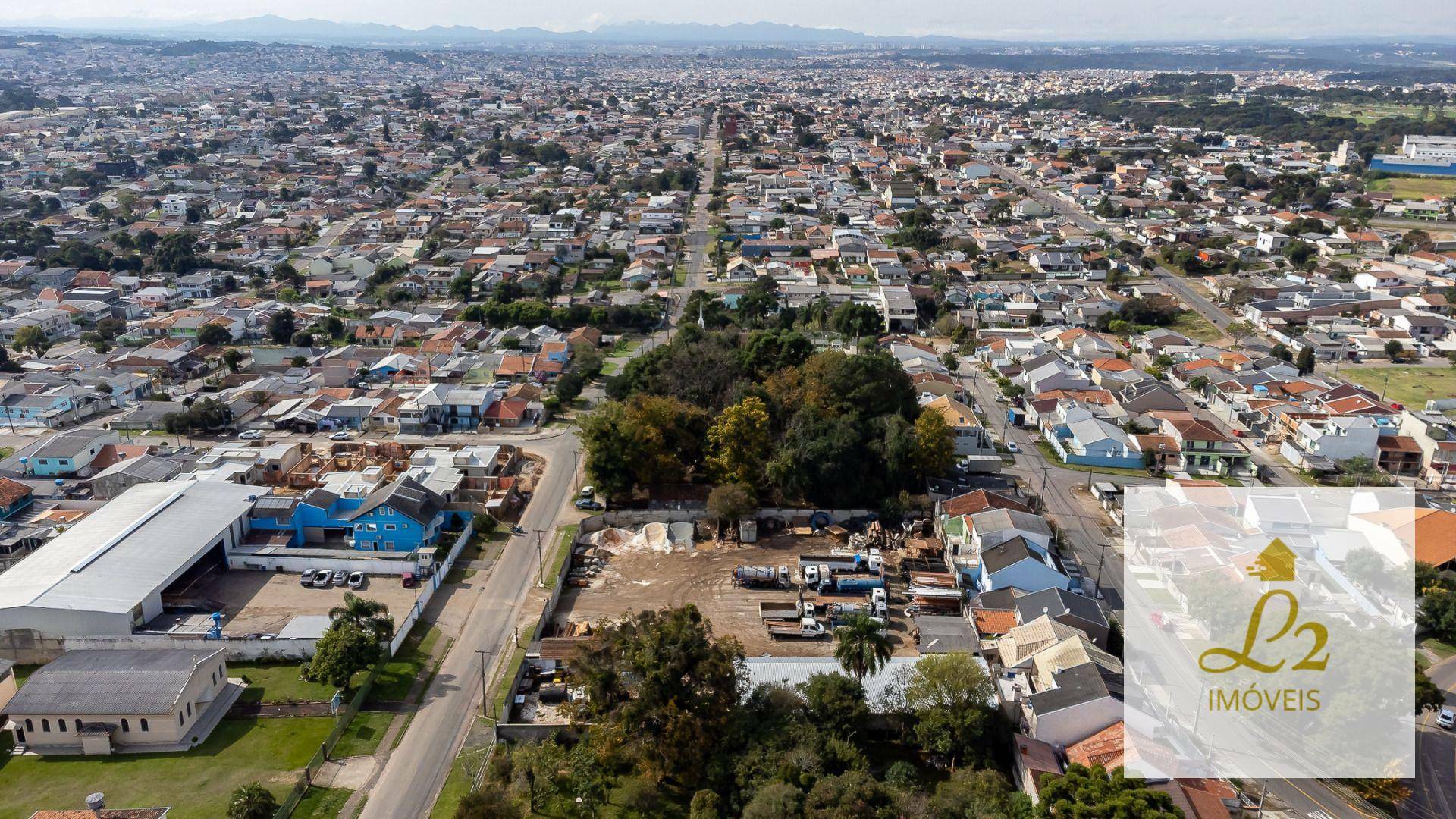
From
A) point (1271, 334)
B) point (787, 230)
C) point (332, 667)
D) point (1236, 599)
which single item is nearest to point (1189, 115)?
point (787, 230)

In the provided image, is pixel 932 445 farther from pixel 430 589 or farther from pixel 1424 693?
pixel 430 589

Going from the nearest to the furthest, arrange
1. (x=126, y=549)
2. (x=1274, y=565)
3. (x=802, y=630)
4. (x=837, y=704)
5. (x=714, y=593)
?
(x=837, y=704) < (x=802, y=630) < (x=1274, y=565) < (x=126, y=549) < (x=714, y=593)

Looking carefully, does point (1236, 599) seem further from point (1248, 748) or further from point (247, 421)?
point (247, 421)

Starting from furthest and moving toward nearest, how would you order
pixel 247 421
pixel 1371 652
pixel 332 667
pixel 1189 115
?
1. pixel 1189 115
2. pixel 247 421
3. pixel 332 667
4. pixel 1371 652

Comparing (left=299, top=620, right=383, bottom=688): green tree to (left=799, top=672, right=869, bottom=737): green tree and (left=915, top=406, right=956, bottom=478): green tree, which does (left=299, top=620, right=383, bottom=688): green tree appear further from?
(left=915, top=406, right=956, bottom=478): green tree

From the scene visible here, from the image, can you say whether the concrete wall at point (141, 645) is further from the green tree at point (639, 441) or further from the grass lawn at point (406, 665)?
the green tree at point (639, 441)

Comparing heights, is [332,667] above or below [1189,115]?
below

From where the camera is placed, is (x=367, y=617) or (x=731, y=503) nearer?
(x=367, y=617)

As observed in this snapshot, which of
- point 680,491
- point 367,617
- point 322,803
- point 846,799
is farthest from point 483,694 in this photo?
point 680,491
